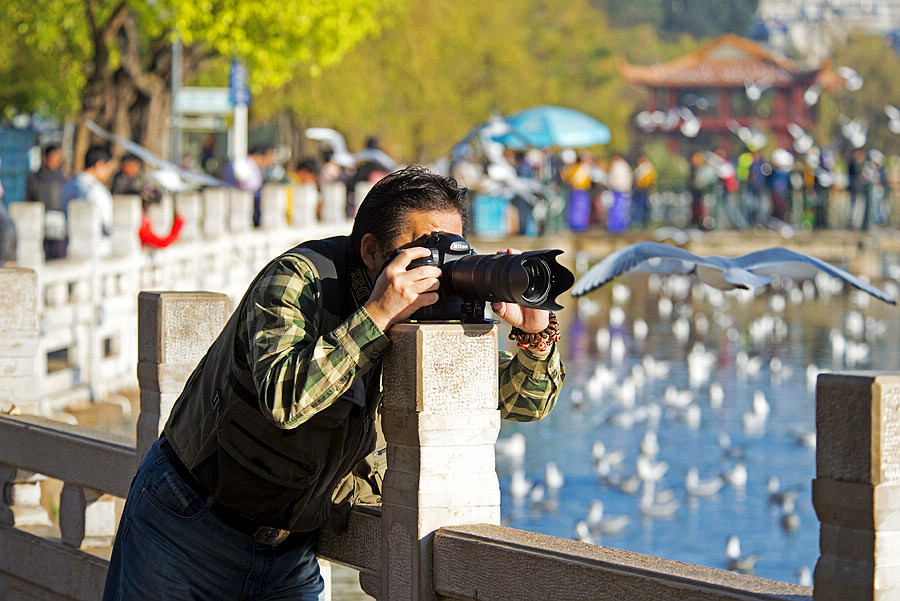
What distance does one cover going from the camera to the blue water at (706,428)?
9.27 meters

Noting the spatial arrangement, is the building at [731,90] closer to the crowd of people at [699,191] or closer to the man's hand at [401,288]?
the crowd of people at [699,191]

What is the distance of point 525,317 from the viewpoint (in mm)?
2801

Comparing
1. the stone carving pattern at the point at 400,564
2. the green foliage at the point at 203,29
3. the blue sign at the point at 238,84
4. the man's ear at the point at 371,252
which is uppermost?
the green foliage at the point at 203,29


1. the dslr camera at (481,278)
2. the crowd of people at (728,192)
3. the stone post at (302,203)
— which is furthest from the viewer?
the crowd of people at (728,192)

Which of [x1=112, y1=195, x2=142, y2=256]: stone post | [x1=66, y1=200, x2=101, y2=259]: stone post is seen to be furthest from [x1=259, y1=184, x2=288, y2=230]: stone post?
[x1=66, y1=200, x2=101, y2=259]: stone post

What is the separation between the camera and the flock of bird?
173 inches

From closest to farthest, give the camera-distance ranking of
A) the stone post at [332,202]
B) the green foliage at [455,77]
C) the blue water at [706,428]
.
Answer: the blue water at [706,428], the stone post at [332,202], the green foliage at [455,77]

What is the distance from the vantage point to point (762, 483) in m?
10.7

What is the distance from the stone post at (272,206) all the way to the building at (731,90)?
47321 mm

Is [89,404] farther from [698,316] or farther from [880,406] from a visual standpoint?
[698,316]

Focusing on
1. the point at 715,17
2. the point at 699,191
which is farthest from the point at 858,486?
the point at 715,17

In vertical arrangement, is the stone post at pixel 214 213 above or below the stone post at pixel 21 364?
above

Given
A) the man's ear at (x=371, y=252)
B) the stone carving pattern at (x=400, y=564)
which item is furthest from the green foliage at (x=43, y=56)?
the stone carving pattern at (x=400, y=564)

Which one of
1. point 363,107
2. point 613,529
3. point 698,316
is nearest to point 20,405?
point 613,529
